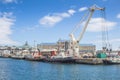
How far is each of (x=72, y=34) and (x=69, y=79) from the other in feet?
208

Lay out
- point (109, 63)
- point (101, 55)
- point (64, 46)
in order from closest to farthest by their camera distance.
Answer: point (109, 63)
point (101, 55)
point (64, 46)

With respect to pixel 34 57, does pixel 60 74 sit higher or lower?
lower

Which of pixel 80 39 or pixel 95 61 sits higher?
pixel 80 39

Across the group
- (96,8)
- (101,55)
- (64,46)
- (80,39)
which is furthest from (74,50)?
(64,46)

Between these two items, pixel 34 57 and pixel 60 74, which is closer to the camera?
pixel 60 74

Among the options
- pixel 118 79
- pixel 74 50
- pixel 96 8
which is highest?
pixel 96 8

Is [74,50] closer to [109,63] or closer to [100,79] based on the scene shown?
[109,63]

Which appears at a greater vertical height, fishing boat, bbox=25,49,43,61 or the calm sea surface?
fishing boat, bbox=25,49,43,61

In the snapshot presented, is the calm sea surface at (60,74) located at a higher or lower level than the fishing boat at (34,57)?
lower

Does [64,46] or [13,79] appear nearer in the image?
[13,79]

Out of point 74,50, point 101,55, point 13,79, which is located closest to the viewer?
point 13,79

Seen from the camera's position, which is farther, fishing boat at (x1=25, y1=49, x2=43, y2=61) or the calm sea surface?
fishing boat at (x1=25, y1=49, x2=43, y2=61)

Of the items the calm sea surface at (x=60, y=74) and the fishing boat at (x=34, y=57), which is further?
the fishing boat at (x=34, y=57)

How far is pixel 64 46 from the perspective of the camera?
176m
